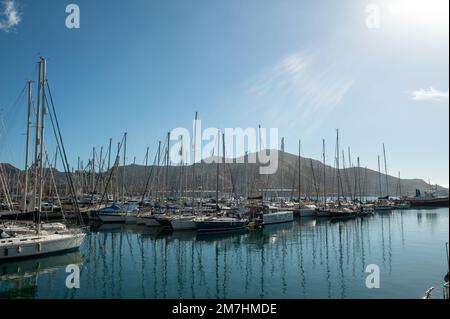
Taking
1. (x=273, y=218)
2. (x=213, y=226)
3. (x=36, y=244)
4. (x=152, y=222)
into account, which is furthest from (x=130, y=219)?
(x=36, y=244)

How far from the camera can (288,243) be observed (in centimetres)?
3672

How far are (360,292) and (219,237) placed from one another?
23263 mm

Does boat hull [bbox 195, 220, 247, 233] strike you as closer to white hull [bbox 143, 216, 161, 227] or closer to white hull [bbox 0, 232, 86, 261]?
white hull [bbox 143, 216, 161, 227]

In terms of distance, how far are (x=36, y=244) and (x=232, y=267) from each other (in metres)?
16.3

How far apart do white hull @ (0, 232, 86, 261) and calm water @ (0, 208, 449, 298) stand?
31.1 inches

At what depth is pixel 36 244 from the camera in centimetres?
2683

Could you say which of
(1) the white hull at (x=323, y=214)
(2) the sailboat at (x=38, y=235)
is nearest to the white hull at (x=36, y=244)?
(2) the sailboat at (x=38, y=235)

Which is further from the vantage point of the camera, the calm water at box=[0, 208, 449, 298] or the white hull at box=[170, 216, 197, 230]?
the white hull at box=[170, 216, 197, 230]

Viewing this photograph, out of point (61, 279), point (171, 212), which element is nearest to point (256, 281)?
point (61, 279)

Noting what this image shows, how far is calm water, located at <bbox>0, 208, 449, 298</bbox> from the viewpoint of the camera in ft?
63.2

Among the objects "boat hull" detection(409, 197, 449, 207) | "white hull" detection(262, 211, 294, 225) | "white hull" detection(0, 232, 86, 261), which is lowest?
"boat hull" detection(409, 197, 449, 207)

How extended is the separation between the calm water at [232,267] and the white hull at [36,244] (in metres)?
0.79

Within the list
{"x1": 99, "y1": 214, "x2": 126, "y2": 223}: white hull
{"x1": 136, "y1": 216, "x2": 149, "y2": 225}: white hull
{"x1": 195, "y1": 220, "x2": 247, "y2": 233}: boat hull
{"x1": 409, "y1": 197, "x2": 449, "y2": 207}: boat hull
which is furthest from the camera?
{"x1": 409, "y1": 197, "x2": 449, "y2": 207}: boat hull

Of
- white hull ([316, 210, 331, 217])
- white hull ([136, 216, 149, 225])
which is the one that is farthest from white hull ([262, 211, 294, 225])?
white hull ([136, 216, 149, 225])
